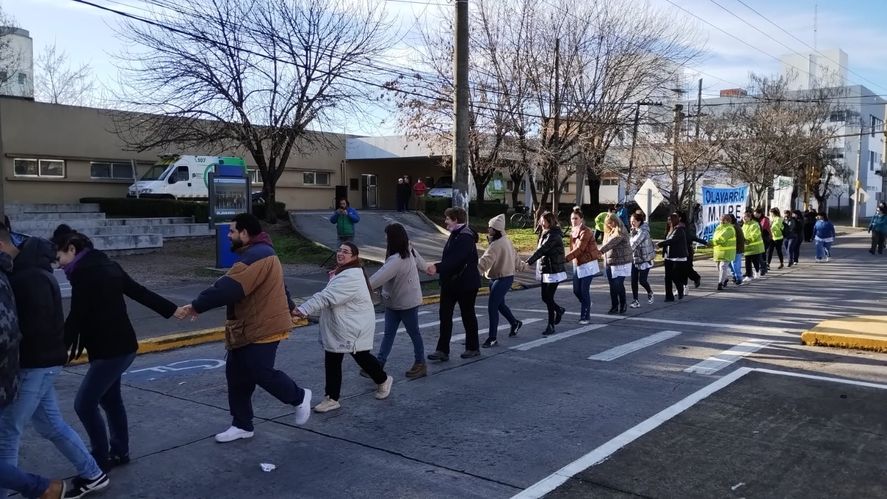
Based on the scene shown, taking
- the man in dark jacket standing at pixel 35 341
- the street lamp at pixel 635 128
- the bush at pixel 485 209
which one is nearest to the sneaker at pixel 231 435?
the man in dark jacket standing at pixel 35 341

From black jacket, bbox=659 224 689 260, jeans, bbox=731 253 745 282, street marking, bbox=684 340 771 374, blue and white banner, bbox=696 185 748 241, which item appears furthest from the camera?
blue and white banner, bbox=696 185 748 241

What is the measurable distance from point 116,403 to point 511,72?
21231 mm

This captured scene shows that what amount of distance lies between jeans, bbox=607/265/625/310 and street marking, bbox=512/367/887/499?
13.1ft

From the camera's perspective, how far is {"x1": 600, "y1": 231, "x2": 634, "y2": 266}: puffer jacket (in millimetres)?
11891

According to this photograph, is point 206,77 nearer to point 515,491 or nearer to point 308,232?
point 308,232

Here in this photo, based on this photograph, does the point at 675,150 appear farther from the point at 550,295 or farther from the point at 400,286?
the point at 400,286

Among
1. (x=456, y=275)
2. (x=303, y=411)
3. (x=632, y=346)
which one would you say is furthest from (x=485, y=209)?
(x=303, y=411)

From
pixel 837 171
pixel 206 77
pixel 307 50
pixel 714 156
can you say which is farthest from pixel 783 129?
pixel 206 77

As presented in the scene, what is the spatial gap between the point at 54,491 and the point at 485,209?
3233 cm

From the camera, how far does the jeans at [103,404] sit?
4.71 metres

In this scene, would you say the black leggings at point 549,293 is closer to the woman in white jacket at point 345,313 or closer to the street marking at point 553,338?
the street marking at point 553,338

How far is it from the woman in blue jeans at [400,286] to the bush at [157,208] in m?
17.6

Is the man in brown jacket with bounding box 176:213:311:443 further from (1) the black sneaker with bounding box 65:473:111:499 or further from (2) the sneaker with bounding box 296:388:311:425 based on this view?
(1) the black sneaker with bounding box 65:473:111:499

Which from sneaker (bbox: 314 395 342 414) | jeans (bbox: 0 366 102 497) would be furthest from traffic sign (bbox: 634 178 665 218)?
jeans (bbox: 0 366 102 497)
